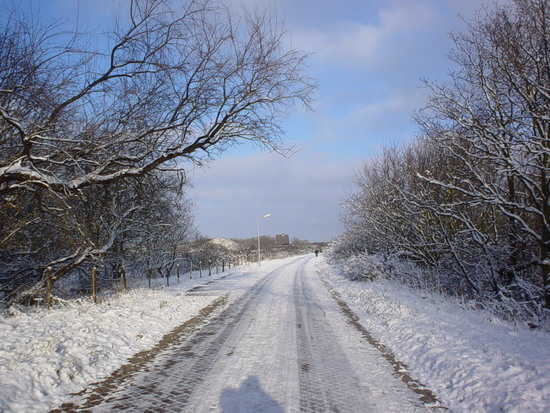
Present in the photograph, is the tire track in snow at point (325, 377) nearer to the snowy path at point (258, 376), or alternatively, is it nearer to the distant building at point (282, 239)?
the snowy path at point (258, 376)

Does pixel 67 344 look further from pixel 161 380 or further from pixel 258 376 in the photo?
pixel 258 376

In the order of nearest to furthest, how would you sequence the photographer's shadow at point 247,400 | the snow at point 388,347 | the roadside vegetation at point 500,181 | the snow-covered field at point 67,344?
the photographer's shadow at point 247,400, the snow at point 388,347, the snow-covered field at point 67,344, the roadside vegetation at point 500,181

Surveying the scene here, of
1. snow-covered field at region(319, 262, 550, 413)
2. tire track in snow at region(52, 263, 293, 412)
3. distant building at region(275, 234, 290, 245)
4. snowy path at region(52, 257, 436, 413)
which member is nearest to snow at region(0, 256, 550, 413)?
snow-covered field at region(319, 262, 550, 413)

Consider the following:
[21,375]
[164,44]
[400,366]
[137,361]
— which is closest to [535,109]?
[400,366]

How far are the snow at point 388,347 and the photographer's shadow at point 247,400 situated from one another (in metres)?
0.03

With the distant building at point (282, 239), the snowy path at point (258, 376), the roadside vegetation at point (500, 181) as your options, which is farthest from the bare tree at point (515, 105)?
the distant building at point (282, 239)

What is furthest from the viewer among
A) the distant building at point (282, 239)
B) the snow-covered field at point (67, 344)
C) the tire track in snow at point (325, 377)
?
the distant building at point (282, 239)

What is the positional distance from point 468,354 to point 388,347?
4.83 ft

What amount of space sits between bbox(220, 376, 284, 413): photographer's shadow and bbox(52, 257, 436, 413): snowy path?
0.4 inches

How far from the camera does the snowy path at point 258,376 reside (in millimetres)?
4105

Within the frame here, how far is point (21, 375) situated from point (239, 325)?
4615 mm

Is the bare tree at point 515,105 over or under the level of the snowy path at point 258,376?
over

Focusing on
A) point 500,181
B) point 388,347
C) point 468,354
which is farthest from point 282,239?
point 468,354

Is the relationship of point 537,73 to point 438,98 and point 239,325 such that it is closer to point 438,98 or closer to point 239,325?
point 438,98
